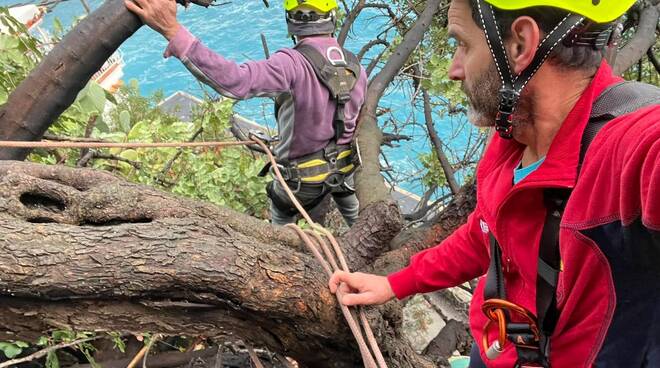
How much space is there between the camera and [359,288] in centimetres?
171

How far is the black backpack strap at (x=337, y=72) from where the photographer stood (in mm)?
2918

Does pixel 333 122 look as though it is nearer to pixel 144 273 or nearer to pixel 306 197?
pixel 306 197

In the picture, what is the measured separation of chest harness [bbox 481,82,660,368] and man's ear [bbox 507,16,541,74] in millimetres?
162

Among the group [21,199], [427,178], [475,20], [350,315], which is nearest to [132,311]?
[21,199]

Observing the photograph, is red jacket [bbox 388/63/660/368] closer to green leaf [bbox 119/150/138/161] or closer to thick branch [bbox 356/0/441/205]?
thick branch [bbox 356/0/441/205]

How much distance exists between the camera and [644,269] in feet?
3.22

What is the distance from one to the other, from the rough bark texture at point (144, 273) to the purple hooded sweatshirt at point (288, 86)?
817 millimetres

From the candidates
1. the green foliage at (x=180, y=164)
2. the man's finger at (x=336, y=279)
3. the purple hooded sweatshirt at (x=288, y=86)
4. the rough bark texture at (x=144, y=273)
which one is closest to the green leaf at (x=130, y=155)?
the green foliage at (x=180, y=164)

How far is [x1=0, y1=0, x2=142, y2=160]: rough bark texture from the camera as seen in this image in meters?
2.04

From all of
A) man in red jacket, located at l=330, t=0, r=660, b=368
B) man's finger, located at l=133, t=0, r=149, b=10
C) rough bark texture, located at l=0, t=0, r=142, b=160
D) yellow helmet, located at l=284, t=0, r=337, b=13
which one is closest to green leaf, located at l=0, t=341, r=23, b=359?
rough bark texture, located at l=0, t=0, r=142, b=160

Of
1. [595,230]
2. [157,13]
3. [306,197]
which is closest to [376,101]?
[306,197]

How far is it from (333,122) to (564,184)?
2272 millimetres

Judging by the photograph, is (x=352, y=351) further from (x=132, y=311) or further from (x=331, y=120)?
(x=331, y=120)

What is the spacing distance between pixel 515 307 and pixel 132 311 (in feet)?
3.41
